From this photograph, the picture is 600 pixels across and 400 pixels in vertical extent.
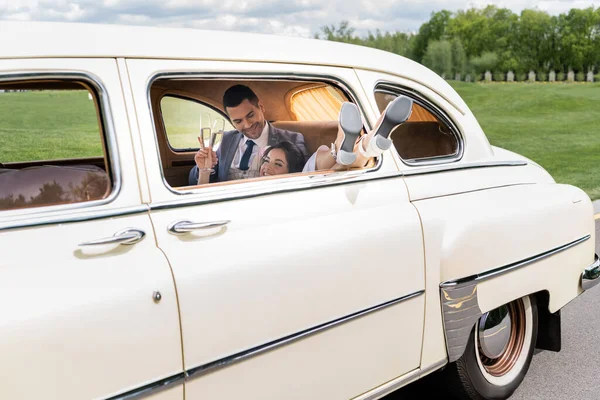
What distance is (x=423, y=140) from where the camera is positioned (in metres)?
3.55

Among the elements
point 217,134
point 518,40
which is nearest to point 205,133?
point 217,134

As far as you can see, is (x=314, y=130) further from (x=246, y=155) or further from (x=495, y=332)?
(x=495, y=332)

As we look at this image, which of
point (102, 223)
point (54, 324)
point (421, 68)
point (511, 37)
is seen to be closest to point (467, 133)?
point (421, 68)

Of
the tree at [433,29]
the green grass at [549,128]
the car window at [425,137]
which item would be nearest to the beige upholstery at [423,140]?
the car window at [425,137]

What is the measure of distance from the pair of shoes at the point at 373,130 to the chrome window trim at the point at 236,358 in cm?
61

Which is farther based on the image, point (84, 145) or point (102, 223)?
point (84, 145)

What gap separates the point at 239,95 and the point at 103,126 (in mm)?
1069

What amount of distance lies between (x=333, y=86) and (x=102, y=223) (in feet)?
4.28

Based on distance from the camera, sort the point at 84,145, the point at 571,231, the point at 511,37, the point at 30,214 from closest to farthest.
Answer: the point at 30,214
the point at 84,145
the point at 571,231
the point at 511,37

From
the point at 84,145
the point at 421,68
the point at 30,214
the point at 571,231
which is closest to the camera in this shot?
the point at 30,214

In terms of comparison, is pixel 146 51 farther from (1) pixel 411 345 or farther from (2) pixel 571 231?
(2) pixel 571 231

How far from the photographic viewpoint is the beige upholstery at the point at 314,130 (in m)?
3.45

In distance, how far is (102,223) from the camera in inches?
88.3

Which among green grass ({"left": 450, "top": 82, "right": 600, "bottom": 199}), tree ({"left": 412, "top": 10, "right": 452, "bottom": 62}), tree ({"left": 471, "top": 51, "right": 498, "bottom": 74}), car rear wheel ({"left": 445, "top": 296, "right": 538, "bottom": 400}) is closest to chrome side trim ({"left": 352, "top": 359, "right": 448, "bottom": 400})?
car rear wheel ({"left": 445, "top": 296, "right": 538, "bottom": 400})
